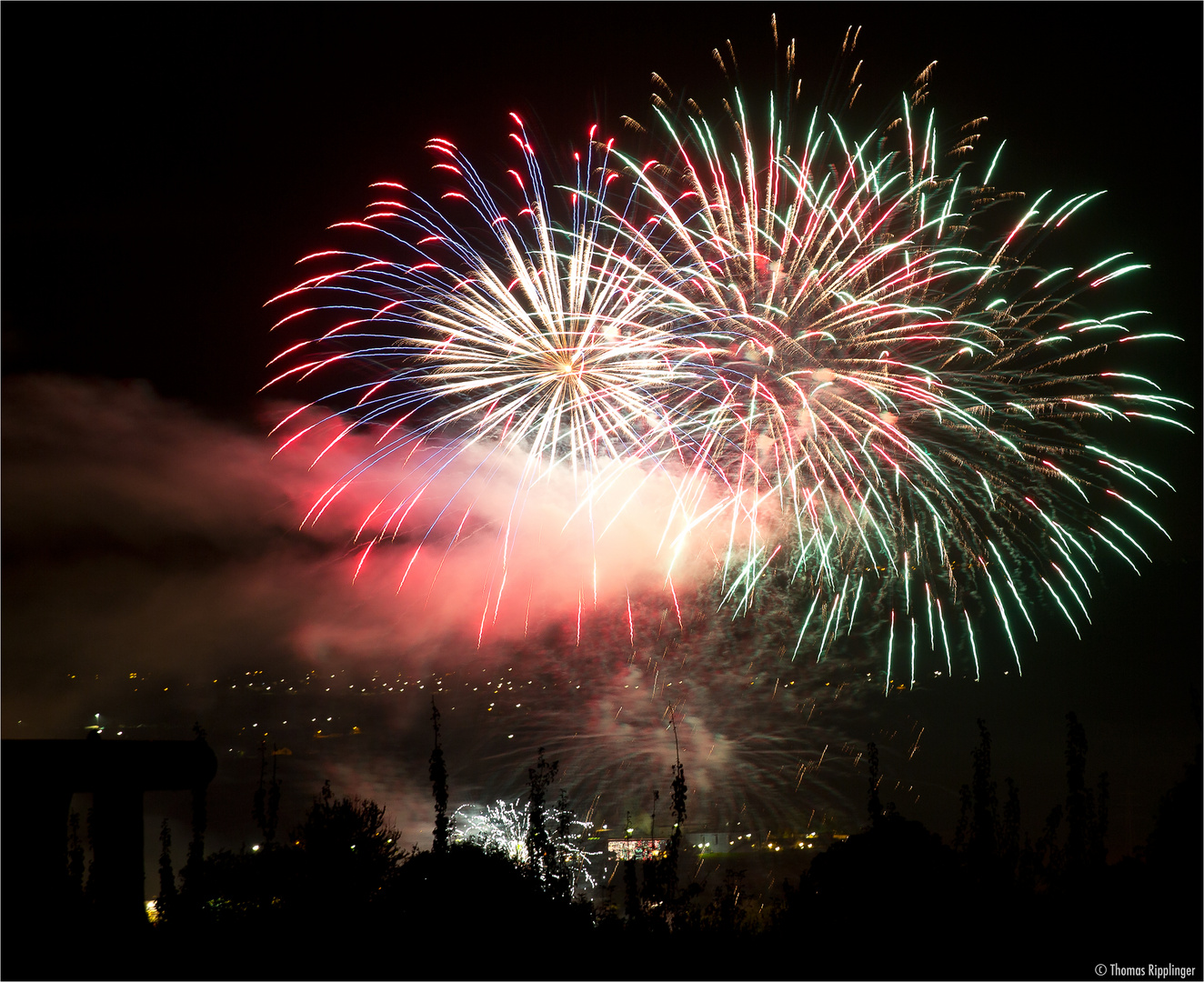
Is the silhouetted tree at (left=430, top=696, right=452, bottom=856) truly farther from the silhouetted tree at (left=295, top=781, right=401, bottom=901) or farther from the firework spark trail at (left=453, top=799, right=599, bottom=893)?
the silhouetted tree at (left=295, top=781, right=401, bottom=901)

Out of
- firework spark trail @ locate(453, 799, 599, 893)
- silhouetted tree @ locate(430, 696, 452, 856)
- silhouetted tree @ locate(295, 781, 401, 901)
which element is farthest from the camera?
firework spark trail @ locate(453, 799, 599, 893)

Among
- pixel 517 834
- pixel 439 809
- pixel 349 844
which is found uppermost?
pixel 439 809

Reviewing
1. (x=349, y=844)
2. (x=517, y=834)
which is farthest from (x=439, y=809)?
(x=517, y=834)

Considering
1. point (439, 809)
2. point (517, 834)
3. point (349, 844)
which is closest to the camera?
point (439, 809)

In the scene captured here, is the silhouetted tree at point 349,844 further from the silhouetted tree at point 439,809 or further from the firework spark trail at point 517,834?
the firework spark trail at point 517,834

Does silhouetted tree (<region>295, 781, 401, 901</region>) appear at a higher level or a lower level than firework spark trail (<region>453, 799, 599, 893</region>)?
higher

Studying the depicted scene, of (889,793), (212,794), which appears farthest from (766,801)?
(212,794)

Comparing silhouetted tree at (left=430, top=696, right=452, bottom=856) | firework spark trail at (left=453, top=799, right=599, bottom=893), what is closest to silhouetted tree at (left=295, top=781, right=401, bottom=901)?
silhouetted tree at (left=430, top=696, right=452, bottom=856)

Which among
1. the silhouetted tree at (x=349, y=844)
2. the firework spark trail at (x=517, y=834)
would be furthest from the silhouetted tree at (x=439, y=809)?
the silhouetted tree at (x=349, y=844)

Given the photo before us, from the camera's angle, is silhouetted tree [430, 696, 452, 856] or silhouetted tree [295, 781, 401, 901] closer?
silhouetted tree [430, 696, 452, 856]

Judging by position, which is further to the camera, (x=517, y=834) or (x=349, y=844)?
(x=517, y=834)

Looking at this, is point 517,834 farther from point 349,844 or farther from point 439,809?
point 439,809
